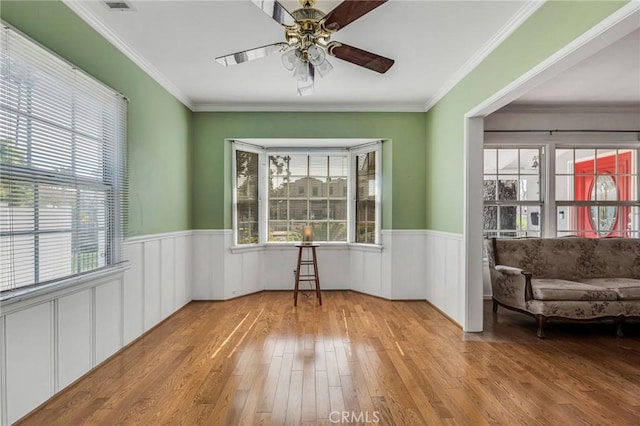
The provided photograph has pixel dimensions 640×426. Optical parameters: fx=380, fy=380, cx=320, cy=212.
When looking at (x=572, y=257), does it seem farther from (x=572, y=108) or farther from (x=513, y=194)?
(x=572, y=108)

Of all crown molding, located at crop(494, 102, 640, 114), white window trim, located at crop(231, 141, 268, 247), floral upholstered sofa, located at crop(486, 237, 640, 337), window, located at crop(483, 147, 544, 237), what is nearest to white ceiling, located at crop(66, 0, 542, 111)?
white window trim, located at crop(231, 141, 268, 247)

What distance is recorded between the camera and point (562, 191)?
5.25m

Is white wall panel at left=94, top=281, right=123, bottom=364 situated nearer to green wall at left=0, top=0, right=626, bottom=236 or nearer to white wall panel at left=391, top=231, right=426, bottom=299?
green wall at left=0, top=0, right=626, bottom=236

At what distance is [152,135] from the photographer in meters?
3.91

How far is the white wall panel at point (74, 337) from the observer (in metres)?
2.49

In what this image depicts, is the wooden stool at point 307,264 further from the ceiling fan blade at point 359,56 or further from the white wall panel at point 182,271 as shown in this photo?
the ceiling fan blade at point 359,56

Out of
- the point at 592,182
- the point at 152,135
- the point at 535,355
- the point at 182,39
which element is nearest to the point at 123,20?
the point at 182,39

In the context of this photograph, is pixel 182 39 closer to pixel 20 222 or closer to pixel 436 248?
pixel 20 222

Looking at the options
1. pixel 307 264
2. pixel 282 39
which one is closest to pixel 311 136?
pixel 307 264

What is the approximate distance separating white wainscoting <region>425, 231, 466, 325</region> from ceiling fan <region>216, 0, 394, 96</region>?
214cm

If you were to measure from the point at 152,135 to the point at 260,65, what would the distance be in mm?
1320

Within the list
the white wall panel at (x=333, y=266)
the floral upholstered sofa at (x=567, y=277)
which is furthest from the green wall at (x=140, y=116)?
the floral upholstered sofa at (x=567, y=277)

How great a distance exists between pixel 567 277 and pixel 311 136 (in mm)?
3554

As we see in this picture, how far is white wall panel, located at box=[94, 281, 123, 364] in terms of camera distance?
2.91 m
